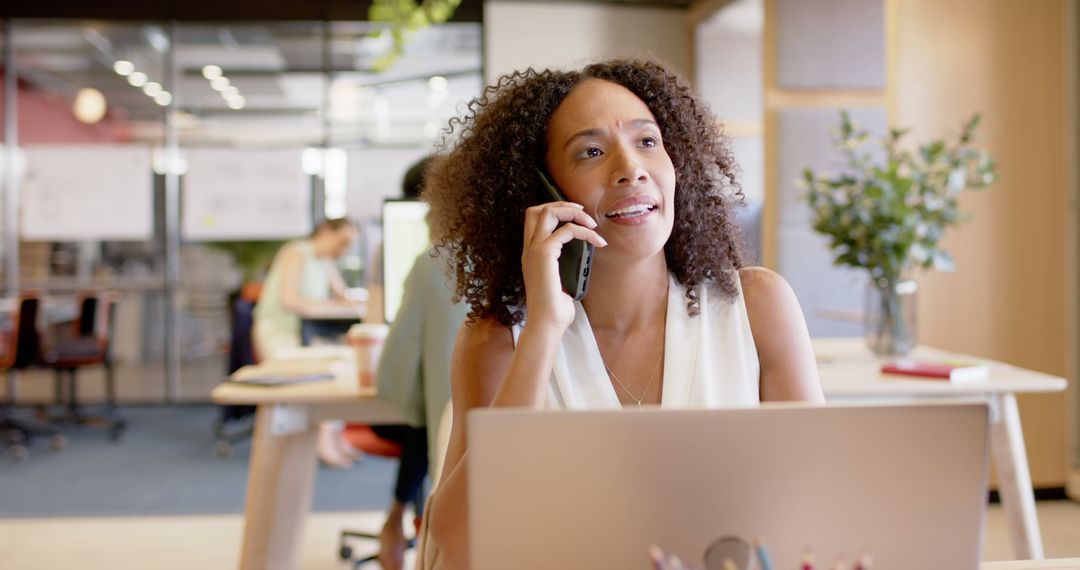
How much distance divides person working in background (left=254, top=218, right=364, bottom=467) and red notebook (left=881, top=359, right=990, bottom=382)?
3.01m

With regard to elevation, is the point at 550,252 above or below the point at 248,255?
below

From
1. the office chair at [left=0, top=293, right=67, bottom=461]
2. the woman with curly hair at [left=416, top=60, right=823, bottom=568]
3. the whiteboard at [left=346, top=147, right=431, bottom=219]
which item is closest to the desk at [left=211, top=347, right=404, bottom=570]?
the woman with curly hair at [left=416, top=60, right=823, bottom=568]

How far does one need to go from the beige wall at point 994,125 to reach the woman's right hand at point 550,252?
334cm

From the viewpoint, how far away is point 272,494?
2.66m

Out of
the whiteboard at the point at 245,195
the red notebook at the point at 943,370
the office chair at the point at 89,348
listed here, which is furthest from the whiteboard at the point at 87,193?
the red notebook at the point at 943,370

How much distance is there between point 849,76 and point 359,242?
3.45m

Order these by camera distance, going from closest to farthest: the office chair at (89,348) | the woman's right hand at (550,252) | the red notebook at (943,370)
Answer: the woman's right hand at (550,252)
the red notebook at (943,370)
the office chair at (89,348)

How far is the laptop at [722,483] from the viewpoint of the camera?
0.73m

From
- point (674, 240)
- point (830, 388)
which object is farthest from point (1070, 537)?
point (674, 240)

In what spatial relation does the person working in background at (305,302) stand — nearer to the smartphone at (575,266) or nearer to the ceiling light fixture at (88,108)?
the ceiling light fixture at (88,108)

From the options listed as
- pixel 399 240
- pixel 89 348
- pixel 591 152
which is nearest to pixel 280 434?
pixel 399 240

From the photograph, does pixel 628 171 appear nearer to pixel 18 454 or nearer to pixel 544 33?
pixel 18 454

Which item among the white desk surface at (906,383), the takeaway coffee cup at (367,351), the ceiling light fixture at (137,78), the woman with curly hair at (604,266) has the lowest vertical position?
the white desk surface at (906,383)

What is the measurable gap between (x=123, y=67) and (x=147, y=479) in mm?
3891
